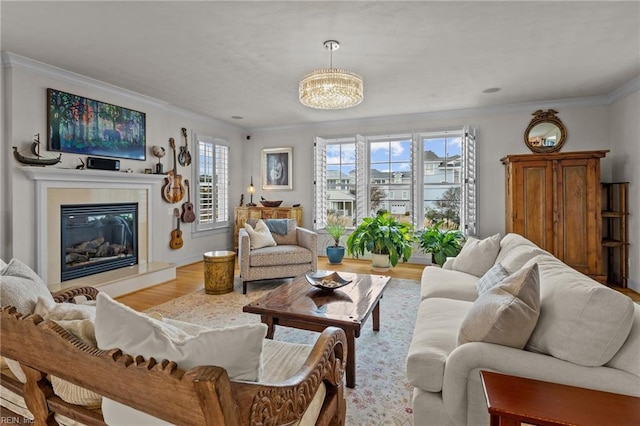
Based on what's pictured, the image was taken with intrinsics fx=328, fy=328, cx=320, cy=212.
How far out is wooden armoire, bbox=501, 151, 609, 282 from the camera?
4.16m

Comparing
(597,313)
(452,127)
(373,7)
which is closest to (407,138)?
(452,127)

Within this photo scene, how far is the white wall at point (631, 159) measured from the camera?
13.2ft

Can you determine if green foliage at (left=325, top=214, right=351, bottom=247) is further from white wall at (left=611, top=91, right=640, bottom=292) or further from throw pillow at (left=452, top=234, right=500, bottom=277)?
white wall at (left=611, top=91, right=640, bottom=292)

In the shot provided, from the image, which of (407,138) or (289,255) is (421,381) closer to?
(289,255)

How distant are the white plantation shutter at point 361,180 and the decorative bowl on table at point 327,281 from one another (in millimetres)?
2953

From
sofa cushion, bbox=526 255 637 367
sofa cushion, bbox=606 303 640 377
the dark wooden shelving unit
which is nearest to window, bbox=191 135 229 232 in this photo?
sofa cushion, bbox=526 255 637 367

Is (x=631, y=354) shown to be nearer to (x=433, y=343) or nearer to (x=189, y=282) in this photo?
(x=433, y=343)

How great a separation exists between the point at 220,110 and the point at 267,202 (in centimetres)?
188

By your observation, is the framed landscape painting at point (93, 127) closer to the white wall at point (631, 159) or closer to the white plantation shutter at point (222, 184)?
the white plantation shutter at point (222, 184)

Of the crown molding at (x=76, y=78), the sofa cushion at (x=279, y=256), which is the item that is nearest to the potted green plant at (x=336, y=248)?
the sofa cushion at (x=279, y=256)

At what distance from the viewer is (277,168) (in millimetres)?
6703

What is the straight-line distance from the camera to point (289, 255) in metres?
4.24

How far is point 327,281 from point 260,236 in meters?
1.80

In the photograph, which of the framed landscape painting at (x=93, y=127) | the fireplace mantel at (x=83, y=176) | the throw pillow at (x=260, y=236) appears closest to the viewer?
the fireplace mantel at (x=83, y=176)
